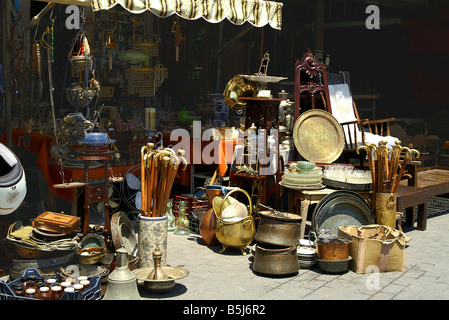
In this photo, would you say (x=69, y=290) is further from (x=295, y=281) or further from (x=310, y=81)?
(x=310, y=81)

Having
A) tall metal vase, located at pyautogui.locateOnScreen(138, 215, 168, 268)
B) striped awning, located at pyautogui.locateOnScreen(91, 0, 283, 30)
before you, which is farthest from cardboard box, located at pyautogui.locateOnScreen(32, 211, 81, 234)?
striped awning, located at pyautogui.locateOnScreen(91, 0, 283, 30)

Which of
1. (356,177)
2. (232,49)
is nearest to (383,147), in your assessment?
(356,177)

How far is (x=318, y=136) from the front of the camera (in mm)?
8156

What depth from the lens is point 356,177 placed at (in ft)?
23.9

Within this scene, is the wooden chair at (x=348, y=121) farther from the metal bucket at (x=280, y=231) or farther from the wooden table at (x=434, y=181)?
the metal bucket at (x=280, y=231)

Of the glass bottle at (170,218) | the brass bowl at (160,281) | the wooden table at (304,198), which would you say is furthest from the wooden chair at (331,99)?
the brass bowl at (160,281)

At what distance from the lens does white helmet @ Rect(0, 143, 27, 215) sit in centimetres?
513

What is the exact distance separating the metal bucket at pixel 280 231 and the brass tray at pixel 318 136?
7.21 feet

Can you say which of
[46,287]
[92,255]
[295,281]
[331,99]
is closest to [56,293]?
[46,287]

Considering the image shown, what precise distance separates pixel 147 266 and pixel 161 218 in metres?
0.50

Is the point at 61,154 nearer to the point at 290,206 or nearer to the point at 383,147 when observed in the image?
the point at 290,206

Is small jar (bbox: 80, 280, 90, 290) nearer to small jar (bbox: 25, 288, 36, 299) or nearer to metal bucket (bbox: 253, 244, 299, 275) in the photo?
small jar (bbox: 25, 288, 36, 299)

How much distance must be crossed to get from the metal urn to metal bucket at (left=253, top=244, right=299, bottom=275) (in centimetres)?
147

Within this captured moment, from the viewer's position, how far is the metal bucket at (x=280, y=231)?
582cm
